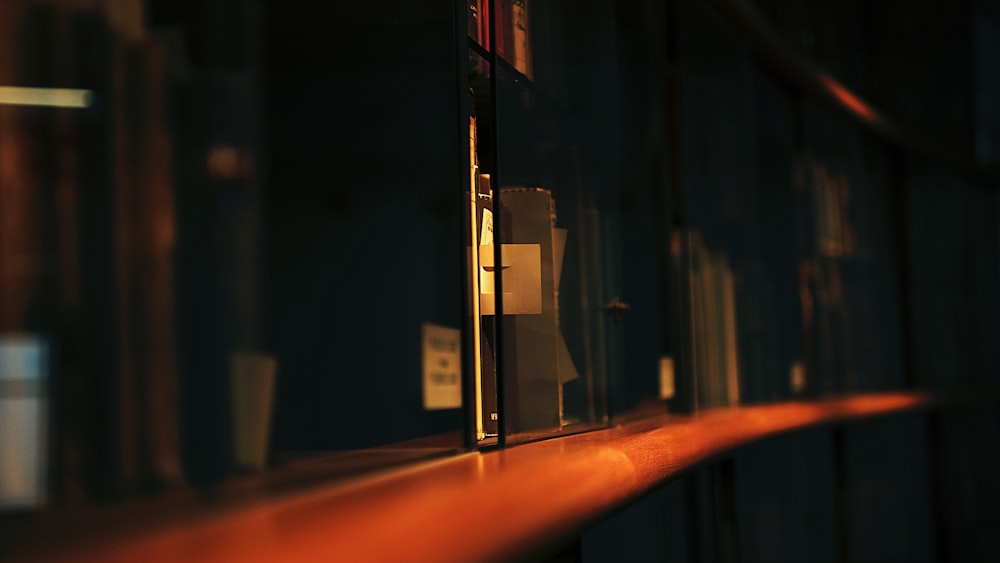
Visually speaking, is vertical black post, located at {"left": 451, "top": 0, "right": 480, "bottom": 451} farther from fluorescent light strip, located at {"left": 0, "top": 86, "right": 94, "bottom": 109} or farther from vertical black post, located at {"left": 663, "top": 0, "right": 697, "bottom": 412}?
vertical black post, located at {"left": 663, "top": 0, "right": 697, "bottom": 412}

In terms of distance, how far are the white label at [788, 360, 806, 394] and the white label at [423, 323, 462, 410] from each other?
1785 mm

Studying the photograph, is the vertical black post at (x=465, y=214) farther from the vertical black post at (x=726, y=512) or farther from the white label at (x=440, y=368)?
the vertical black post at (x=726, y=512)

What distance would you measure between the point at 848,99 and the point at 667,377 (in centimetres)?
194

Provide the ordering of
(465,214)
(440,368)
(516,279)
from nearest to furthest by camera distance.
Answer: (465,214), (516,279), (440,368)

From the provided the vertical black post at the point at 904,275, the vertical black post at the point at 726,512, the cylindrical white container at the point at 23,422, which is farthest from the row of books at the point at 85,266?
the vertical black post at the point at 904,275

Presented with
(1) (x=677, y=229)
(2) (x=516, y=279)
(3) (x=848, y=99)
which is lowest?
(2) (x=516, y=279)

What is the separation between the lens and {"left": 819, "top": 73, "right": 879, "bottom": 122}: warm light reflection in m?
3.36

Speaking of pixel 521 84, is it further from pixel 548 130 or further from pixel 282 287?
pixel 282 287

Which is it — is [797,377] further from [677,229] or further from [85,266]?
[85,266]

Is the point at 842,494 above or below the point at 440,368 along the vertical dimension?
below

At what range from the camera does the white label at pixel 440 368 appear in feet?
4.70

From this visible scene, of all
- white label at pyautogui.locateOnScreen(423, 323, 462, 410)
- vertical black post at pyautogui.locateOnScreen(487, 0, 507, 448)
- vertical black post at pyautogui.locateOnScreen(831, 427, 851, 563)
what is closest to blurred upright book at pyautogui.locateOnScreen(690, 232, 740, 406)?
white label at pyautogui.locateOnScreen(423, 323, 462, 410)

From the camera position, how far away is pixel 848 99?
3.62m

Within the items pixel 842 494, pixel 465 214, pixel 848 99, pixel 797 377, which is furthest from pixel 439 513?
pixel 848 99
